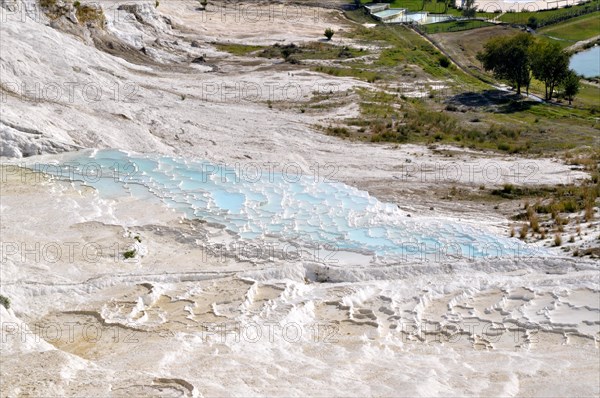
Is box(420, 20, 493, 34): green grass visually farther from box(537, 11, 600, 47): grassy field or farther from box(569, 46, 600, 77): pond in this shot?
box(569, 46, 600, 77): pond

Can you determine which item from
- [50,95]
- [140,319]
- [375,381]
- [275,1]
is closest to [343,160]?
A: [50,95]

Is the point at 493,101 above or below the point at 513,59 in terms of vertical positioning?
below

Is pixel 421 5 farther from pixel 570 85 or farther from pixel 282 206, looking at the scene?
pixel 282 206

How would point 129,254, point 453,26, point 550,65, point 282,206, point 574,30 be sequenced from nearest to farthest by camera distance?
1. point 129,254
2. point 282,206
3. point 550,65
4. point 453,26
5. point 574,30

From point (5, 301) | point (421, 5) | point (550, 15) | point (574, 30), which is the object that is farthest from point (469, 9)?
point (5, 301)

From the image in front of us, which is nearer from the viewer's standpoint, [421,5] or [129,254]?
[129,254]

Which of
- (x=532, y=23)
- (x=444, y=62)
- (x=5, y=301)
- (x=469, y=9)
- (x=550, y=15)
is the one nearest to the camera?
(x=5, y=301)

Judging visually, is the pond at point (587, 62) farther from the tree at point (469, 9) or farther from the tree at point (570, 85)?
the tree at point (570, 85)

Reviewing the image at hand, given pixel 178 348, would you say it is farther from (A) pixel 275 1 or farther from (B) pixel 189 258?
(A) pixel 275 1
